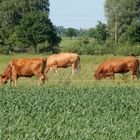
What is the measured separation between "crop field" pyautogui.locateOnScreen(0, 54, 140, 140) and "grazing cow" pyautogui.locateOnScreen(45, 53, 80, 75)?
13.7 meters

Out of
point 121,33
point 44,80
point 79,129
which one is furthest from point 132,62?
point 121,33

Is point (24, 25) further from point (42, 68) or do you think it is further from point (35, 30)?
point (42, 68)

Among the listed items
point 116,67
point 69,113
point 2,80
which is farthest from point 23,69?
point 69,113

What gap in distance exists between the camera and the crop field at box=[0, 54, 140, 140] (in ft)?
36.3

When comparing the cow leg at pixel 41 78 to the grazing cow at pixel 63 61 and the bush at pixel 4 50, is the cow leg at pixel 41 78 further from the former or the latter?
the bush at pixel 4 50

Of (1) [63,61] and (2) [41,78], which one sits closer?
(2) [41,78]

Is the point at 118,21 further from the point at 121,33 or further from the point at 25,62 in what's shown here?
the point at 25,62

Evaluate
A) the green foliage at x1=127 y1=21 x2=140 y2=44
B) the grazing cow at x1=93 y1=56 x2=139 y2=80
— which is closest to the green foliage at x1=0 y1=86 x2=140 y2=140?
the grazing cow at x1=93 y1=56 x2=139 y2=80

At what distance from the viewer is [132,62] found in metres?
29.6

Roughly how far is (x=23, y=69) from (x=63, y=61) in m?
8.13

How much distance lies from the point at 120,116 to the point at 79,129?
2323 millimetres

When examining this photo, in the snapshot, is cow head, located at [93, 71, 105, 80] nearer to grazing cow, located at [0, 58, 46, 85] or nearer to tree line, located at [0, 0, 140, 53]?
grazing cow, located at [0, 58, 46, 85]

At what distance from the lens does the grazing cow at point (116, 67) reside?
1116 inches

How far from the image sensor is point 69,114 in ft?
45.6
